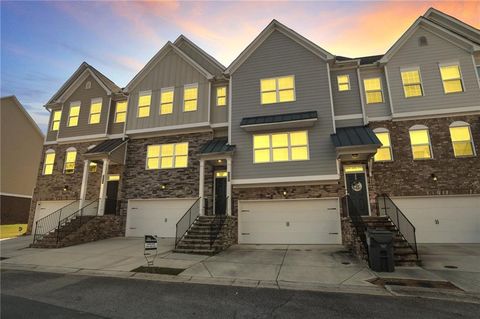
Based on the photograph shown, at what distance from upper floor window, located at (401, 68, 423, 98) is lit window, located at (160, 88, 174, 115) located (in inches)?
552

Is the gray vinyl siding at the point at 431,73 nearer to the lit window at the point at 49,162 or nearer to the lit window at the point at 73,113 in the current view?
the lit window at the point at 73,113

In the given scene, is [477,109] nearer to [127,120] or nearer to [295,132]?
[295,132]

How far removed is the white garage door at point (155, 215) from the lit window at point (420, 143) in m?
12.7

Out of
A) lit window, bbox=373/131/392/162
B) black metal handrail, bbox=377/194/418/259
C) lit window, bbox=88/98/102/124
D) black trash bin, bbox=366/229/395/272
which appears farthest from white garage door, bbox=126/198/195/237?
lit window, bbox=373/131/392/162

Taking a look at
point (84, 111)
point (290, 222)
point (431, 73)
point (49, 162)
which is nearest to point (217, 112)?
point (290, 222)

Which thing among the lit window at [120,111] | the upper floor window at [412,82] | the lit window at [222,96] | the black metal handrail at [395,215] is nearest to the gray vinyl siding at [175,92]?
the lit window at [222,96]

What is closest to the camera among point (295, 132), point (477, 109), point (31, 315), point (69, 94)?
point (31, 315)

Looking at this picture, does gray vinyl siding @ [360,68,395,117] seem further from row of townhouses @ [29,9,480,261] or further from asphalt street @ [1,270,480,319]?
asphalt street @ [1,270,480,319]

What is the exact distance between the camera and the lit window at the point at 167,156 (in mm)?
15828

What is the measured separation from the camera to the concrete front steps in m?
11.1

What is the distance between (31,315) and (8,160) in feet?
79.3

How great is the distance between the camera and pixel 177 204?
15438mm

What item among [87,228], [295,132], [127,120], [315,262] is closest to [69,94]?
[127,120]

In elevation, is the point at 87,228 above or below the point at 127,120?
below
